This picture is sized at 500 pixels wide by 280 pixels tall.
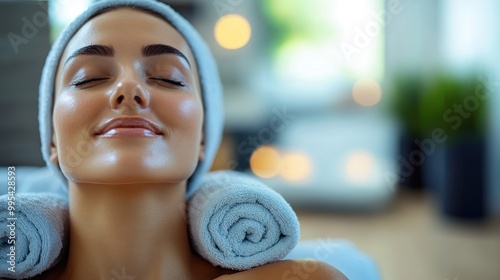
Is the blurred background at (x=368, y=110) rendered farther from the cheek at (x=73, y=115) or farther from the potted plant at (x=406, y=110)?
the cheek at (x=73, y=115)

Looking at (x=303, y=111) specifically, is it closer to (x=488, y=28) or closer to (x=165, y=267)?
(x=488, y=28)

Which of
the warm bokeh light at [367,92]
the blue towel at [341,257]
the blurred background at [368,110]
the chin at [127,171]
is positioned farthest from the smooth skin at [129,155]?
the warm bokeh light at [367,92]

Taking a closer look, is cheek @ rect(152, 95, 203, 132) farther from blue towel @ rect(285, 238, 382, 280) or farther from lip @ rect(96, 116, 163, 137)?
blue towel @ rect(285, 238, 382, 280)

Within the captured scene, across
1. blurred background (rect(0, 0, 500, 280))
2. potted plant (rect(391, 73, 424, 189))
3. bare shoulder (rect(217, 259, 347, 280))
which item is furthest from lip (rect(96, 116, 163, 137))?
potted plant (rect(391, 73, 424, 189))

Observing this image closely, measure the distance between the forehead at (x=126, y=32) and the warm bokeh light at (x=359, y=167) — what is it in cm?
216

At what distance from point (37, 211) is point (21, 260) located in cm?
8

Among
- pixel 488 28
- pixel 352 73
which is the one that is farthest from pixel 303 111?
pixel 488 28

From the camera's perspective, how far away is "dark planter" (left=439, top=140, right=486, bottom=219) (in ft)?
8.93

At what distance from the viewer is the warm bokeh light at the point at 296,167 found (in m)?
2.98

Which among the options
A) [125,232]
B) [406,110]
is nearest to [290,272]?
[125,232]

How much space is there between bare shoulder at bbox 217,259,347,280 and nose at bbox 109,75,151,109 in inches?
12.0

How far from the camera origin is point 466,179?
9.05ft

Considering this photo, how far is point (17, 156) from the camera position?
4.53 ft

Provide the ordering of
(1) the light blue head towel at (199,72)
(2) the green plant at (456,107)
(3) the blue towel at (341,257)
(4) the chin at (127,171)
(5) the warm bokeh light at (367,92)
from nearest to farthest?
(4) the chin at (127,171), (1) the light blue head towel at (199,72), (3) the blue towel at (341,257), (2) the green plant at (456,107), (5) the warm bokeh light at (367,92)
